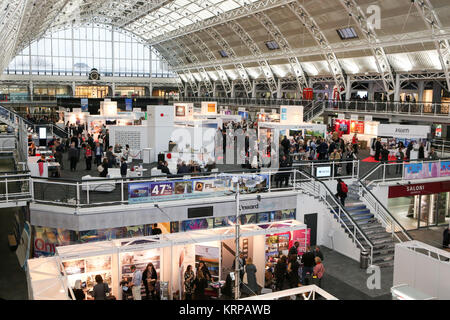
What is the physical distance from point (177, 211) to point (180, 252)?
267cm

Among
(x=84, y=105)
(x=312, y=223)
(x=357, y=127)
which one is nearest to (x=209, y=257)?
(x=312, y=223)

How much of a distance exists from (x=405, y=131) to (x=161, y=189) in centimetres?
1320

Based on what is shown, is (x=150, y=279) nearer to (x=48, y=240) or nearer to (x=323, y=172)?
(x=48, y=240)

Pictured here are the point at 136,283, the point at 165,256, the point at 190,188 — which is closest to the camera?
the point at 136,283

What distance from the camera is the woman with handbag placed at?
11.9 m

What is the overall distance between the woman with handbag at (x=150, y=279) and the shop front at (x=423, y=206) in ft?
40.5

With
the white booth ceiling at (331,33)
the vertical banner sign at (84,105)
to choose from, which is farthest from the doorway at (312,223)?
the vertical banner sign at (84,105)

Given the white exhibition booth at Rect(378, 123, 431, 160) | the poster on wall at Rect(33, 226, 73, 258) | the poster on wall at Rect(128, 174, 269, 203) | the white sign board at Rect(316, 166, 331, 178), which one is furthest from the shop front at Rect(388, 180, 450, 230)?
the poster on wall at Rect(33, 226, 73, 258)

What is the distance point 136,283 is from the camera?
11781 mm

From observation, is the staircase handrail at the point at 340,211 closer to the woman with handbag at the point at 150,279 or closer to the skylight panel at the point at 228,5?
the woman with handbag at the point at 150,279

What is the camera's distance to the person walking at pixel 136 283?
11672 mm
